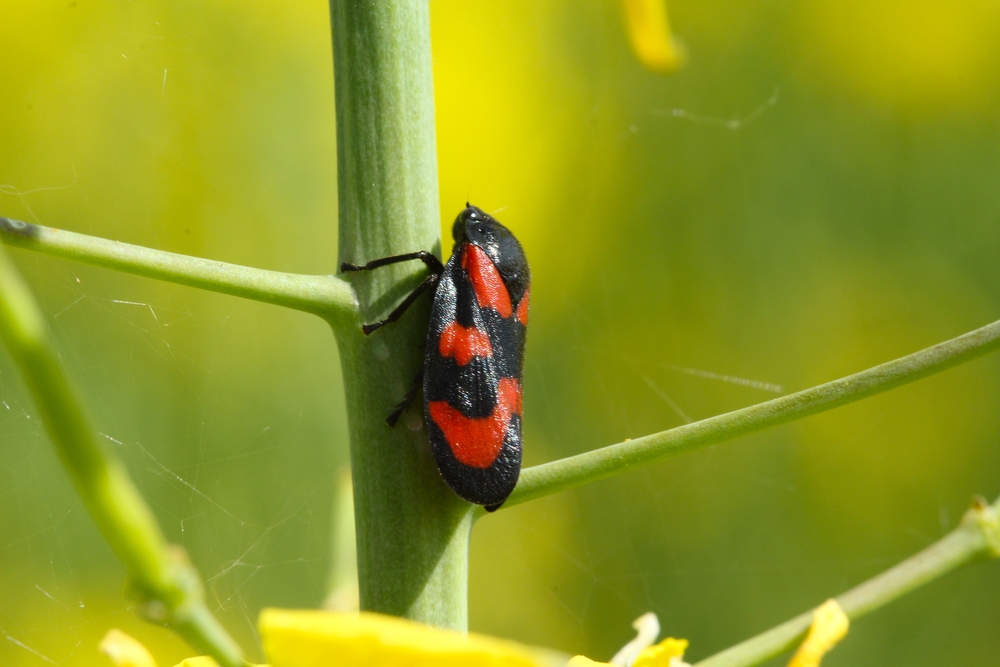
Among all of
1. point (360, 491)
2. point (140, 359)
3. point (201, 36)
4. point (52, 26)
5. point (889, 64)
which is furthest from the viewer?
point (889, 64)

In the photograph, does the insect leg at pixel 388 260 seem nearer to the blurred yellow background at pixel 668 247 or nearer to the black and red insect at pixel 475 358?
the black and red insect at pixel 475 358

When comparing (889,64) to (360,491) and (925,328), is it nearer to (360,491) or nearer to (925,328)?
(925,328)

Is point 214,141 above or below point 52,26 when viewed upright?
below

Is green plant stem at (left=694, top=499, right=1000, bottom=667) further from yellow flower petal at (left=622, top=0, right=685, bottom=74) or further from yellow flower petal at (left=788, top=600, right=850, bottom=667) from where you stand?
yellow flower petal at (left=622, top=0, right=685, bottom=74)

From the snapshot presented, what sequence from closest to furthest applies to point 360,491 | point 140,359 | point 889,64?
point 360,491 → point 140,359 → point 889,64

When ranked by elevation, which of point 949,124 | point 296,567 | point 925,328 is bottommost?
point 296,567

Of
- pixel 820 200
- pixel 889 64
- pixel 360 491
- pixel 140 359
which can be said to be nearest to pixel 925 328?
pixel 820 200
